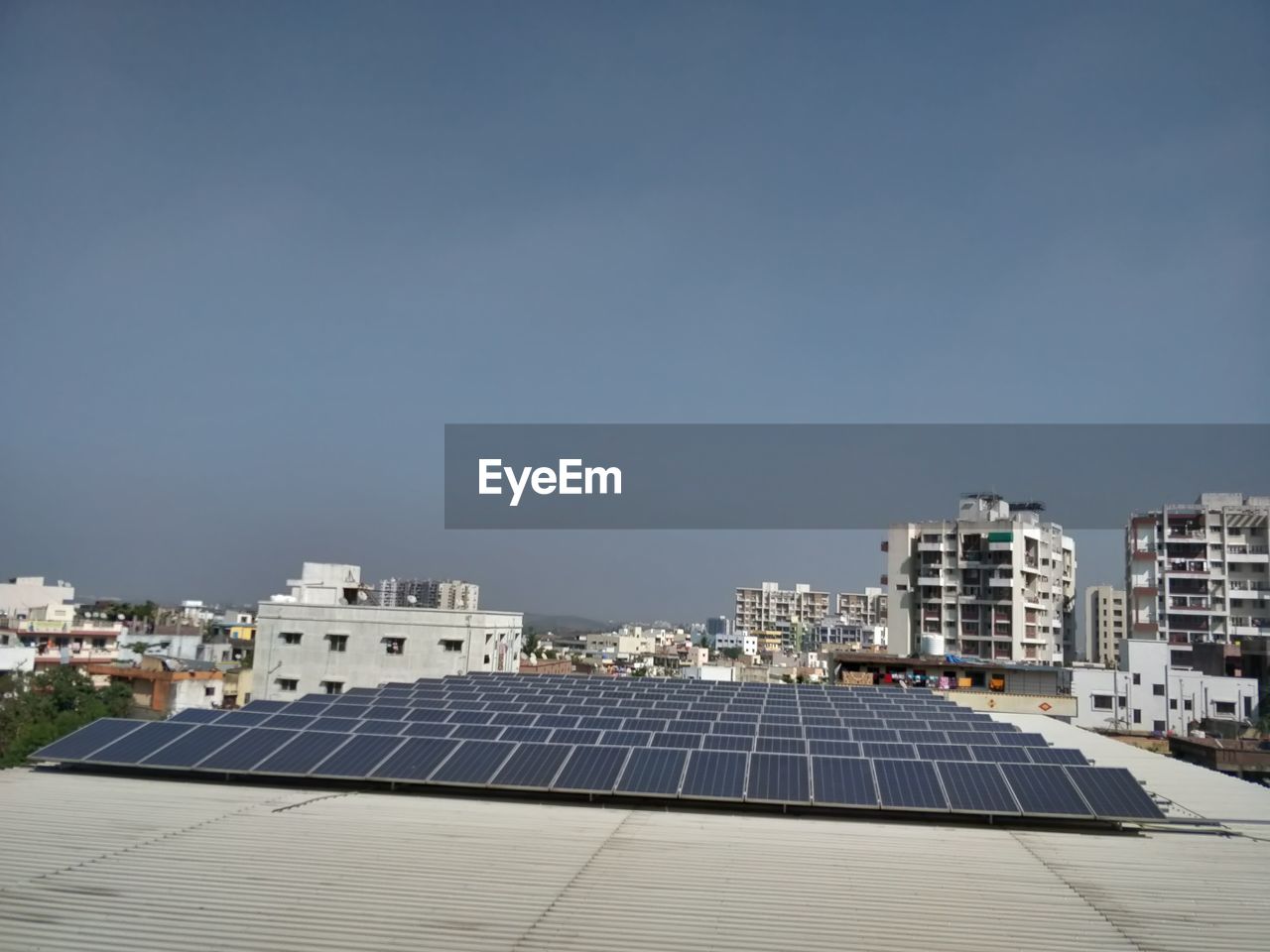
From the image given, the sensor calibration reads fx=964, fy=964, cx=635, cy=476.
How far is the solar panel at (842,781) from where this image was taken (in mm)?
12203

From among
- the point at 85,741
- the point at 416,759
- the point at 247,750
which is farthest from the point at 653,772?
the point at 85,741

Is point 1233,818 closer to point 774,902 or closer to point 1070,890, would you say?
point 1070,890

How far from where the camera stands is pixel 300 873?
8.22 meters

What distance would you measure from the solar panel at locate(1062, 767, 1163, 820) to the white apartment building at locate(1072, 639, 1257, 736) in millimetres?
39772

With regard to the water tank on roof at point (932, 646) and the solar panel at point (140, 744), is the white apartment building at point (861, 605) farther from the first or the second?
the solar panel at point (140, 744)

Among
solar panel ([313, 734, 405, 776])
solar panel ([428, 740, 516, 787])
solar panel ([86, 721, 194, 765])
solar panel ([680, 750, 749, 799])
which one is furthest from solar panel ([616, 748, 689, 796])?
solar panel ([86, 721, 194, 765])

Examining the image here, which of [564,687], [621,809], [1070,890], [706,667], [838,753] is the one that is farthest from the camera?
[706,667]

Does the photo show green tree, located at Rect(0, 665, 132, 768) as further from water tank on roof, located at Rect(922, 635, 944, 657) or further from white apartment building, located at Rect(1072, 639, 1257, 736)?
white apartment building, located at Rect(1072, 639, 1257, 736)

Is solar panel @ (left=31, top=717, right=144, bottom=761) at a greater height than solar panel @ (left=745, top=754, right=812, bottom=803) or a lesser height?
greater

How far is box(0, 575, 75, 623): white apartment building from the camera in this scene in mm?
75625

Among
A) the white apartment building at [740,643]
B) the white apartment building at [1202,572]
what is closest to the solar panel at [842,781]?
the white apartment building at [1202,572]

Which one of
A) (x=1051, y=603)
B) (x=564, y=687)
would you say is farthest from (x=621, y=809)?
(x=1051, y=603)

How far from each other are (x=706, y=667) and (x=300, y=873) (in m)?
48.1

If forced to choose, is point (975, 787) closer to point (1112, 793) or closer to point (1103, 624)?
point (1112, 793)
